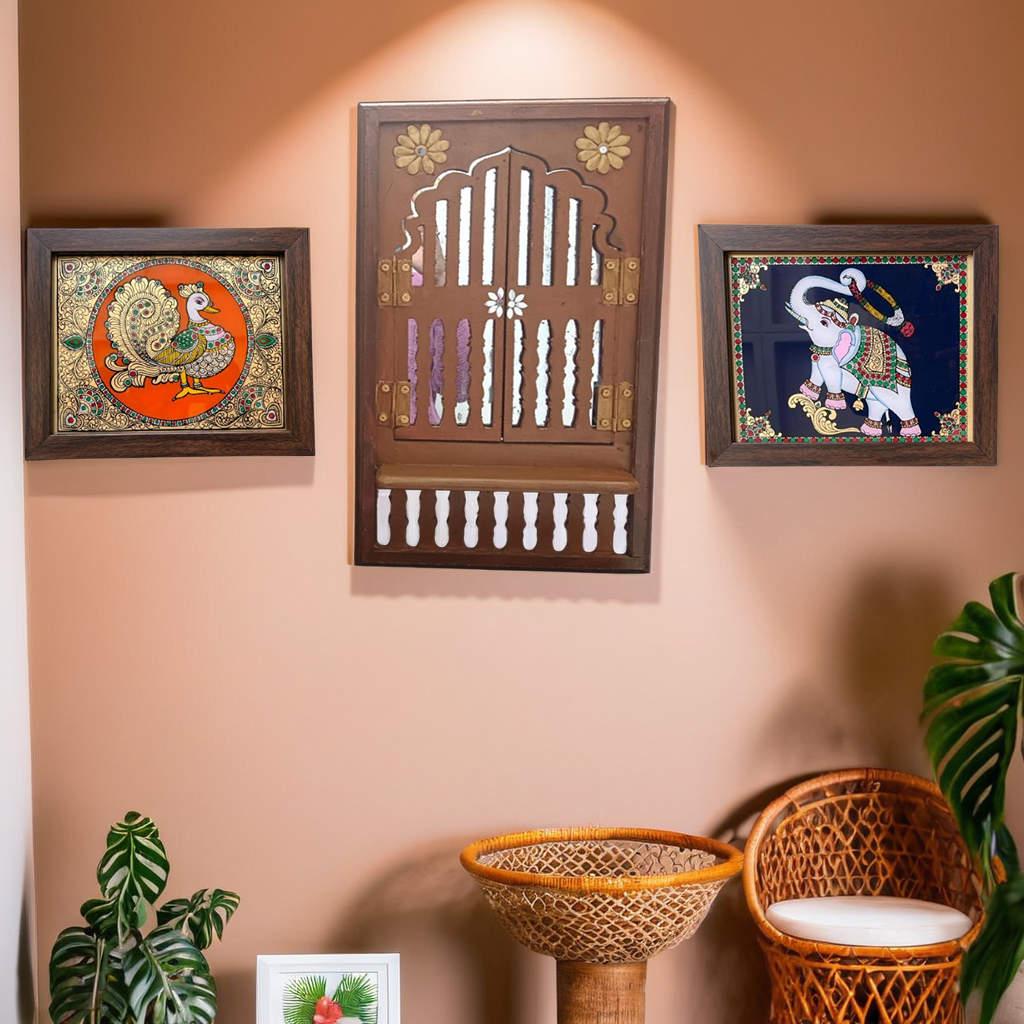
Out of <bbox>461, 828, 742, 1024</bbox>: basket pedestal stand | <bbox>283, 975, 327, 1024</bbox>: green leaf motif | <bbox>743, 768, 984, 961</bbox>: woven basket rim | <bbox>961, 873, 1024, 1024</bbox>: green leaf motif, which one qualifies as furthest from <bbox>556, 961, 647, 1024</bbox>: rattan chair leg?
<bbox>961, 873, 1024, 1024</bbox>: green leaf motif

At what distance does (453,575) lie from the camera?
2.68 metres

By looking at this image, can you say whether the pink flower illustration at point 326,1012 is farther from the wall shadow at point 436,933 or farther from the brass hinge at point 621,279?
the brass hinge at point 621,279

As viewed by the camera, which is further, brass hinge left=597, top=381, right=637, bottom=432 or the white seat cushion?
brass hinge left=597, top=381, right=637, bottom=432

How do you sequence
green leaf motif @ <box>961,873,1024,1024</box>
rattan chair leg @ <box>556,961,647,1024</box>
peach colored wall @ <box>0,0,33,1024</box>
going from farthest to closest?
peach colored wall @ <box>0,0,33,1024</box> → rattan chair leg @ <box>556,961,647,1024</box> → green leaf motif @ <box>961,873,1024,1024</box>

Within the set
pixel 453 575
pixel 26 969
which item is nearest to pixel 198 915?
pixel 26 969

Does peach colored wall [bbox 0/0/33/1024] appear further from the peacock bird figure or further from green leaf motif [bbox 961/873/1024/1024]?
green leaf motif [bbox 961/873/1024/1024]

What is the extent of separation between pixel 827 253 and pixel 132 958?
7.18ft

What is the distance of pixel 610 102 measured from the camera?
2613 mm

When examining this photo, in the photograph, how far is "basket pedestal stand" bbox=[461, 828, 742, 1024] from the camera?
86.7 inches

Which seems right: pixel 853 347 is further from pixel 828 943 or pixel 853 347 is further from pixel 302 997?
pixel 302 997

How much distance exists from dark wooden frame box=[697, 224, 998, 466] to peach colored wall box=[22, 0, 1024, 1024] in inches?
2.0

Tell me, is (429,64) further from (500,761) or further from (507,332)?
(500,761)

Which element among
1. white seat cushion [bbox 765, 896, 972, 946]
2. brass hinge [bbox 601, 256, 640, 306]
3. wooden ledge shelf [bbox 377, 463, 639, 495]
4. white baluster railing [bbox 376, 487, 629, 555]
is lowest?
white seat cushion [bbox 765, 896, 972, 946]

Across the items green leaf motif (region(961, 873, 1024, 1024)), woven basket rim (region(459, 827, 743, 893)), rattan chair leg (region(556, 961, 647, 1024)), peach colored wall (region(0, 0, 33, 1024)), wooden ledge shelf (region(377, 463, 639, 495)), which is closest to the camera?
green leaf motif (region(961, 873, 1024, 1024))
